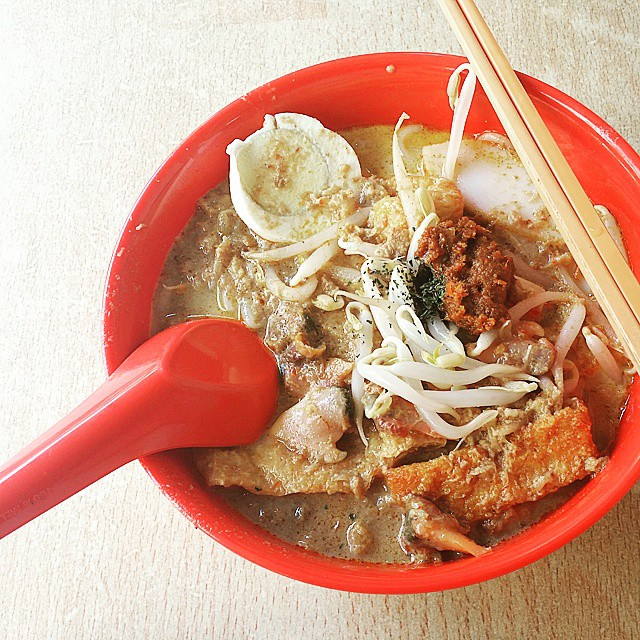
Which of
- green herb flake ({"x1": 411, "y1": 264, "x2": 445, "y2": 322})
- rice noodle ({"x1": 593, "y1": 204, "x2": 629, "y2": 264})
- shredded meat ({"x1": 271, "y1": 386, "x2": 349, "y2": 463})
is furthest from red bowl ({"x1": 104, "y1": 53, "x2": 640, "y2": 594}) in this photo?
green herb flake ({"x1": 411, "y1": 264, "x2": 445, "y2": 322})

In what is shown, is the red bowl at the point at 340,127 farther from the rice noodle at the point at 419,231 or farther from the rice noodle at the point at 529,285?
→ the rice noodle at the point at 419,231

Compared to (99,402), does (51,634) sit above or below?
below

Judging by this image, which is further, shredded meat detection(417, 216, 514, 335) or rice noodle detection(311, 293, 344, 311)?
rice noodle detection(311, 293, 344, 311)

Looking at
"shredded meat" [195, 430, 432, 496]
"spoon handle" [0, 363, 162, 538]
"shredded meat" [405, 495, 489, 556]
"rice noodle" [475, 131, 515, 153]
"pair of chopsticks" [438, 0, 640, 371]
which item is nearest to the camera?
"spoon handle" [0, 363, 162, 538]

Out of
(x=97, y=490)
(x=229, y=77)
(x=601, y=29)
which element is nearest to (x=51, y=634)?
(x=97, y=490)

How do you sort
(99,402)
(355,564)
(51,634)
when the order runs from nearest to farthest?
1. (99,402)
2. (355,564)
3. (51,634)

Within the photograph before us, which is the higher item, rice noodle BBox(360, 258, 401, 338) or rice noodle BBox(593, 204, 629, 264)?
rice noodle BBox(360, 258, 401, 338)

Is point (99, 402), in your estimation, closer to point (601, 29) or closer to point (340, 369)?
point (340, 369)

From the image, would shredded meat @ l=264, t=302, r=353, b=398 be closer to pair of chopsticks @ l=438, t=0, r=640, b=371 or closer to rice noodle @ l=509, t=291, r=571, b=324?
rice noodle @ l=509, t=291, r=571, b=324
